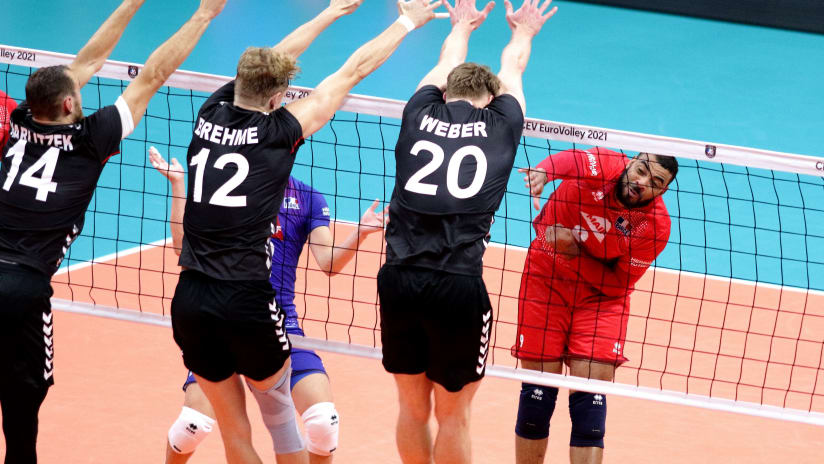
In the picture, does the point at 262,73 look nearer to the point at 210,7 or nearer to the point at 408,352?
the point at 210,7

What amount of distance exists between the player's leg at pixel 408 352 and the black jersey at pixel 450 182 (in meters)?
0.12

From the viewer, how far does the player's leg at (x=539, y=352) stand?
6.01m

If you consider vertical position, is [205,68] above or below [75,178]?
above

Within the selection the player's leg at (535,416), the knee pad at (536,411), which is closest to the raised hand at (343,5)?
the player's leg at (535,416)

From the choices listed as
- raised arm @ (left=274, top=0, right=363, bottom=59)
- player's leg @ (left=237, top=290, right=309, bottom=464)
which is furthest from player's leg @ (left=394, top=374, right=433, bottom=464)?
raised arm @ (left=274, top=0, right=363, bottom=59)

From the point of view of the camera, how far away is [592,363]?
592cm

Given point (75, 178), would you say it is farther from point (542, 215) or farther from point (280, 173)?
point (542, 215)

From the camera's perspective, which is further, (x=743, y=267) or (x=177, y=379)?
(x=743, y=267)

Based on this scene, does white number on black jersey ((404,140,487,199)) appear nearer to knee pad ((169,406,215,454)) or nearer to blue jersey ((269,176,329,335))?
blue jersey ((269,176,329,335))

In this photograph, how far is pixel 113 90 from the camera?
14.2 meters

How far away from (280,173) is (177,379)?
3.31m

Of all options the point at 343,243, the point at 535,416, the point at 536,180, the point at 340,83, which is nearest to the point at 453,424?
the point at 535,416

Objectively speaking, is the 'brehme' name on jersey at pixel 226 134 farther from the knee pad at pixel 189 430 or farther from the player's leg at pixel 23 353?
the knee pad at pixel 189 430

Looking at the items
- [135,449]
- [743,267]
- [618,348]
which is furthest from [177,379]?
[743,267]
